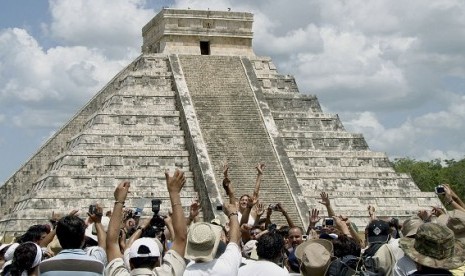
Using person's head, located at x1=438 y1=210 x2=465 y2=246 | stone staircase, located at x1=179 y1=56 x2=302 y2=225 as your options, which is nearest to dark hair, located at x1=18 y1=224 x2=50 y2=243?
person's head, located at x1=438 y1=210 x2=465 y2=246

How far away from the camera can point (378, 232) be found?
8852mm

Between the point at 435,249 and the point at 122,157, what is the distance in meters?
24.9

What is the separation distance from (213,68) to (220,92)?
1.49 meters

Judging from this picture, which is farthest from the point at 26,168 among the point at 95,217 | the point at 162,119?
the point at 95,217

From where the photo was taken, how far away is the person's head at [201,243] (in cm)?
736

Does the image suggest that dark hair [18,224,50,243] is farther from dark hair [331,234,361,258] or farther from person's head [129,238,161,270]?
dark hair [331,234,361,258]

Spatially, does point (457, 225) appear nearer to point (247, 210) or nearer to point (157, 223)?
point (247, 210)

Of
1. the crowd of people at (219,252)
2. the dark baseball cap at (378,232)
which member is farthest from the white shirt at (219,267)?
the dark baseball cap at (378,232)

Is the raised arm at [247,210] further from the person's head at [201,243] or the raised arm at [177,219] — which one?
the raised arm at [177,219]

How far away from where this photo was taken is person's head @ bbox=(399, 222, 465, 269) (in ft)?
20.1

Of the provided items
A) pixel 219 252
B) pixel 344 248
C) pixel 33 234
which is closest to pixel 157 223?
pixel 33 234

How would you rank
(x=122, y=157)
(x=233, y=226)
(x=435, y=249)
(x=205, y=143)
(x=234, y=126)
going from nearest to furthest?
(x=435, y=249)
(x=233, y=226)
(x=122, y=157)
(x=205, y=143)
(x=234, y=126)

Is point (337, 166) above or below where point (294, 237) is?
above

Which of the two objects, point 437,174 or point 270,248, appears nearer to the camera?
point 270,248
